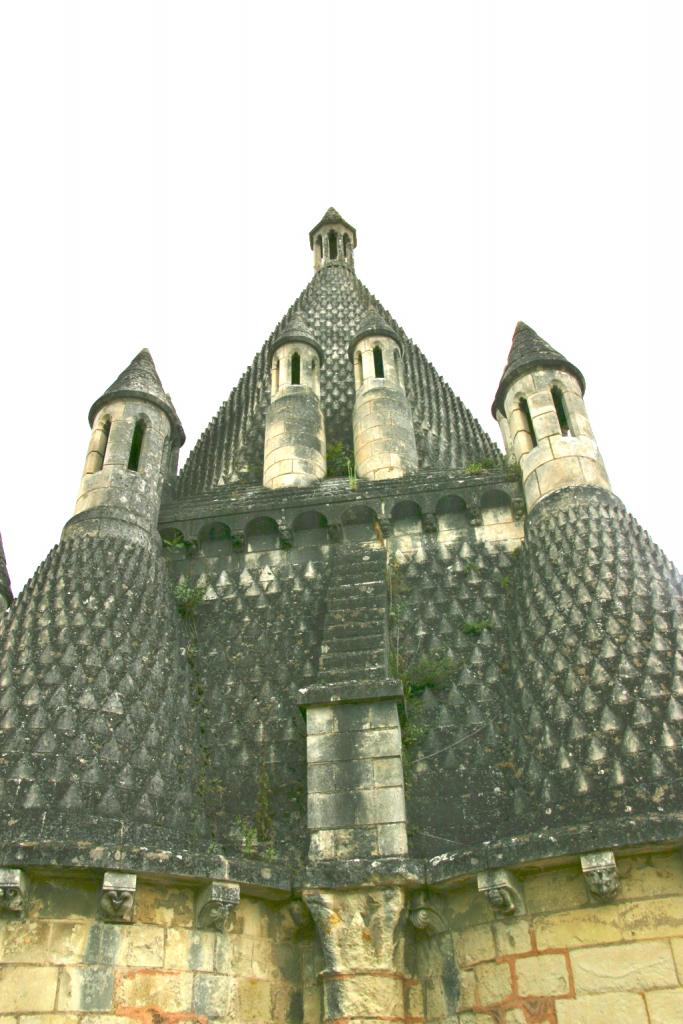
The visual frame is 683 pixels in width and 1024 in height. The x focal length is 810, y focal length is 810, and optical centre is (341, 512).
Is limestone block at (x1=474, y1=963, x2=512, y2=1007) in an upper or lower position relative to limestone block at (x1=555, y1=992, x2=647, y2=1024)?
upper

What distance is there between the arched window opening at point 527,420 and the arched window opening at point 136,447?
588 cm

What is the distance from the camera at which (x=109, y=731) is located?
7875mm

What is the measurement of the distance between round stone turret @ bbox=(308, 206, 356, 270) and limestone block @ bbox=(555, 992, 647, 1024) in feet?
67.1

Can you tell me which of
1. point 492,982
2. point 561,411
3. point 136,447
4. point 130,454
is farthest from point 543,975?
point 136,447

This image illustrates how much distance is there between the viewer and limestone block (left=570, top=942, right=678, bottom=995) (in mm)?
6184

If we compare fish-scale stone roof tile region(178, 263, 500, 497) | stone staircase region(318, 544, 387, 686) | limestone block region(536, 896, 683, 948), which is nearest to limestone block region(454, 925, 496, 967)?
limestone block region(536, 896, 683, 948)

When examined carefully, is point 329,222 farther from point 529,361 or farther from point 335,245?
point 529,361

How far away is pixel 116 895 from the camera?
657 centimetres

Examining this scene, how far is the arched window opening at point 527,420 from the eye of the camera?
11.9m

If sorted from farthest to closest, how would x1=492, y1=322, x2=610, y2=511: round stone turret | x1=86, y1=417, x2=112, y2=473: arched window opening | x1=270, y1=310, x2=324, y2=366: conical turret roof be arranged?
1. x1=270, y1=310, x2=324, y2=366: conical turret roof
2. x1=86, y1=417, x2=112, y2=473: arched window opening
3. x1=492, y1=322, x2=610, y2=511: round stone turret

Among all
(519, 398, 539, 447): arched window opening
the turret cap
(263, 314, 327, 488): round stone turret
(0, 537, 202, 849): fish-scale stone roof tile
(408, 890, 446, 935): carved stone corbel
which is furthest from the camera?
the turret cap

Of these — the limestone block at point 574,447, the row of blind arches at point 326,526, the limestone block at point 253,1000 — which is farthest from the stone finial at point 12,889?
the limestone block at point 574,447

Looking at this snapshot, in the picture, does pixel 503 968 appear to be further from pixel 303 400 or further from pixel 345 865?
pixel 303 400

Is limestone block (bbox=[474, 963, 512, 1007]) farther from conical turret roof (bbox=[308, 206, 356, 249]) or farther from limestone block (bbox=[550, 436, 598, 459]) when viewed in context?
conical turret roof (bbox=[308, 206, 356, 249])
